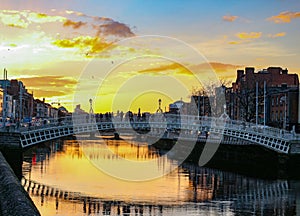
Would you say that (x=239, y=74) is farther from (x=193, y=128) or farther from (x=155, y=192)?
(x=155, y=192)

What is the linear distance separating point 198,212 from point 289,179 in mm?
15722

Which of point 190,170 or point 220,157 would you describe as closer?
point 190,170

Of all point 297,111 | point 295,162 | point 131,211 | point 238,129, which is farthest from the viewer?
point 297,111

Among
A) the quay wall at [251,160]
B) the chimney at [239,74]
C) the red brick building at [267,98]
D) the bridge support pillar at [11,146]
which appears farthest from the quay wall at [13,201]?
the chimney at [239,74]

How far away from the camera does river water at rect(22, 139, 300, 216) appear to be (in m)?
23.7

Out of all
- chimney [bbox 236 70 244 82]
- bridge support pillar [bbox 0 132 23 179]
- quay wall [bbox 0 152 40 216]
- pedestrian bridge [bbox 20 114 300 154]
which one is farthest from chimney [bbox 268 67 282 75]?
quay wall [bbox 0 152 40 216]

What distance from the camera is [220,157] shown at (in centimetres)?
5428

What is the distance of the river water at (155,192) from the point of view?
77.7ft

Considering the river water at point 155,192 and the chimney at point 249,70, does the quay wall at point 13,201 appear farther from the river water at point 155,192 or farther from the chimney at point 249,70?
the chimney at point 249,70

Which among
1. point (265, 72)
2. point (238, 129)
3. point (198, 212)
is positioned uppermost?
point (265, 72)

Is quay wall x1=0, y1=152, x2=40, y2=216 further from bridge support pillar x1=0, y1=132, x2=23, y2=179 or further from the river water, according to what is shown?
bridge support pillar x1=0, y1=132, x2=23, y2=179

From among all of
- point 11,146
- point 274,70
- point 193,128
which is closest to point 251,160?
point 193,128

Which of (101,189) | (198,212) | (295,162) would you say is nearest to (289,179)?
(295,162)

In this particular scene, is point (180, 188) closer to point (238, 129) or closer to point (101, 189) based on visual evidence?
point (101, 189)
